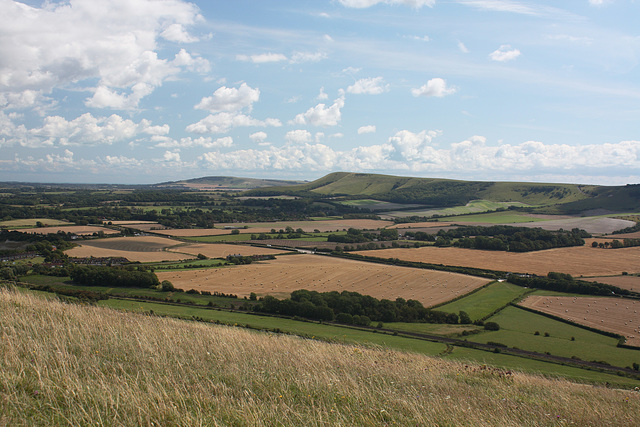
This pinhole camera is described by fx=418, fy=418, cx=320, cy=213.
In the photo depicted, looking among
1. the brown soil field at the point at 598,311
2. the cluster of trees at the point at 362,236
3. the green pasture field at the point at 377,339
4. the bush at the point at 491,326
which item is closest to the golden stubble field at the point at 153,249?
the cluster of trees at the point at 362,236

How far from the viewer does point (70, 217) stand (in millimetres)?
124125

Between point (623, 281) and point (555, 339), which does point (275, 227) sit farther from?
point (555, 339)

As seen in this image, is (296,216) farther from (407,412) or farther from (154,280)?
(407,412)

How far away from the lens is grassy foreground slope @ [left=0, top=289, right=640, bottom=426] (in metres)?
5.91

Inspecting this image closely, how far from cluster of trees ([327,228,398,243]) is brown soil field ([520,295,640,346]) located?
169 ft

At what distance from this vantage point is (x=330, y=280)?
63.9m

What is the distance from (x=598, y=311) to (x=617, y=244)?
54.6m

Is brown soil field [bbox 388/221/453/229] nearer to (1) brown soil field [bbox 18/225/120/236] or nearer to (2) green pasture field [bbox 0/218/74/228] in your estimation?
(1) brown soil field [bbox 18/225/120/236]

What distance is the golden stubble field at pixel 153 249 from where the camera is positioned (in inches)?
3022

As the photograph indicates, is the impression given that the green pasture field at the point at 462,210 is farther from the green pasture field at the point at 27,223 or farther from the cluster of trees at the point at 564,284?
the green pasture field at the point at 27,223

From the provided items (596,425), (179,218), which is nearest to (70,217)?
(179,218)

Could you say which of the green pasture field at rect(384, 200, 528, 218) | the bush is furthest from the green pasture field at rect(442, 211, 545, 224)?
the bush

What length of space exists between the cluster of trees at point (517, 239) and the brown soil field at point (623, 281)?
29.8m

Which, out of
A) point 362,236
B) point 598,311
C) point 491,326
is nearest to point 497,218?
point 362,236
